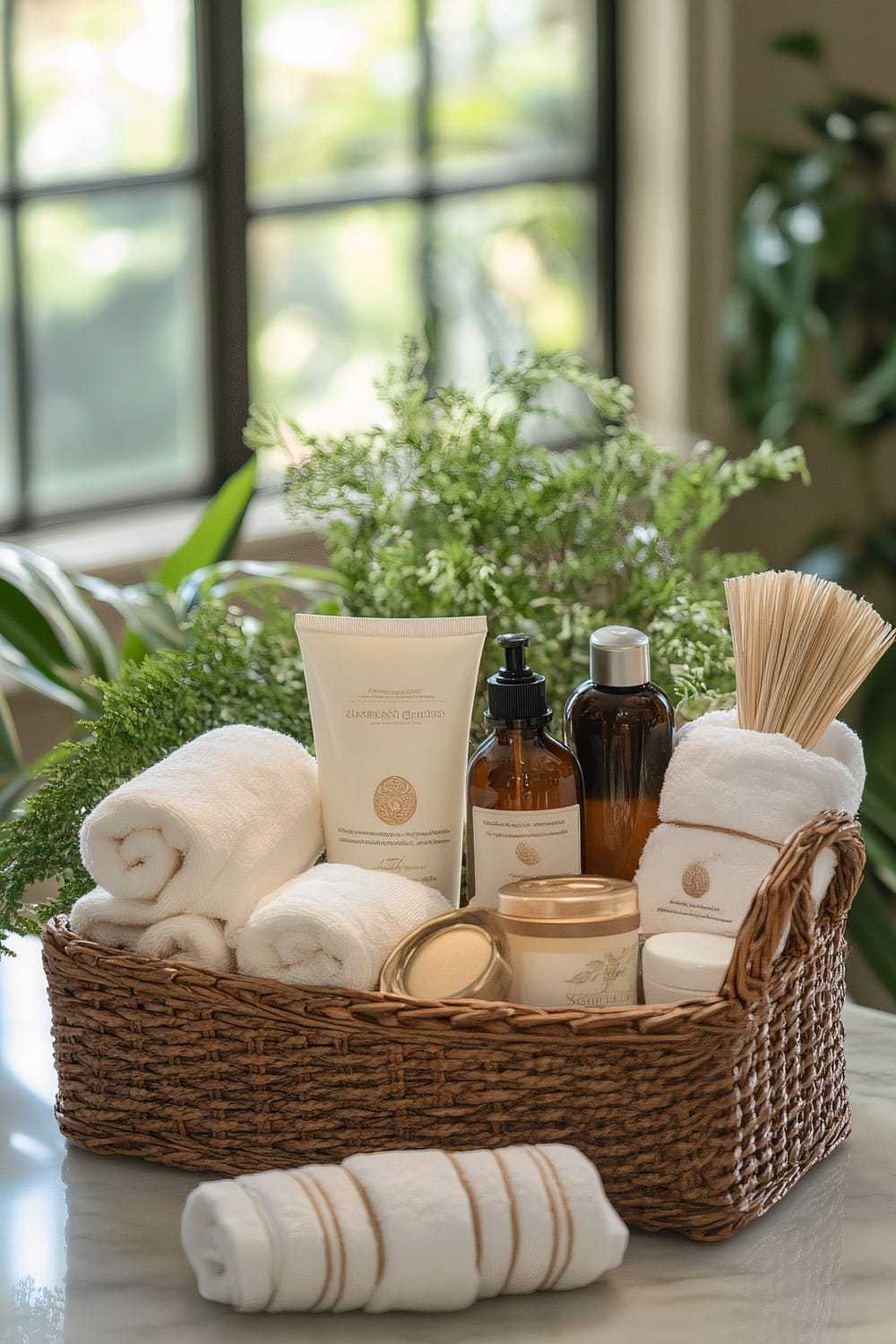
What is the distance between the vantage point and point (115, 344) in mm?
1699

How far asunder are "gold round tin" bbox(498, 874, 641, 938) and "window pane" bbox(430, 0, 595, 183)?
1499 millimetres

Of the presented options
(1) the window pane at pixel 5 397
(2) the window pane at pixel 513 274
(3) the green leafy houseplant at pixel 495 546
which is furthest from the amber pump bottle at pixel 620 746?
(2) the window pane at pixel 513 274

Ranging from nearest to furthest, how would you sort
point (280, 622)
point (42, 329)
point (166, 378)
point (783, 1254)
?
1. point (783, 1254)
2. point (280, 622)
3. point (42, 329)
4. point (166, 378)

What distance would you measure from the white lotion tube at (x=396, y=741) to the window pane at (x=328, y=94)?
1211 mm

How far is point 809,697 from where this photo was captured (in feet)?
2.14

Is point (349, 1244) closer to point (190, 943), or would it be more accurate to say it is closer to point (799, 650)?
point (190, 943)

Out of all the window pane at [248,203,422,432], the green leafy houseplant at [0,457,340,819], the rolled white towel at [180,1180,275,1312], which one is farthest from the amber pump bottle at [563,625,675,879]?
the window pane at [248,203,422,432]

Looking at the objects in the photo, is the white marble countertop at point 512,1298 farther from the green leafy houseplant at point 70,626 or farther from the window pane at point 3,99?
the window pane at point 3,99

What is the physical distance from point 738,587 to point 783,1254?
27 cm

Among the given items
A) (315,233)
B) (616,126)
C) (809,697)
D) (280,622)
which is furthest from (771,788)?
(616,126)

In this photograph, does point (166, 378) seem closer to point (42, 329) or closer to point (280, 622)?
point (42, 329)

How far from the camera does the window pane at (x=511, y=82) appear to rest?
1917mm

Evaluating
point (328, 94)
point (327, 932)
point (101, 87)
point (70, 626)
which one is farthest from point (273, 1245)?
point (328, 94)

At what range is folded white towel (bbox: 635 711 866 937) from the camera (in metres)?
0.62
